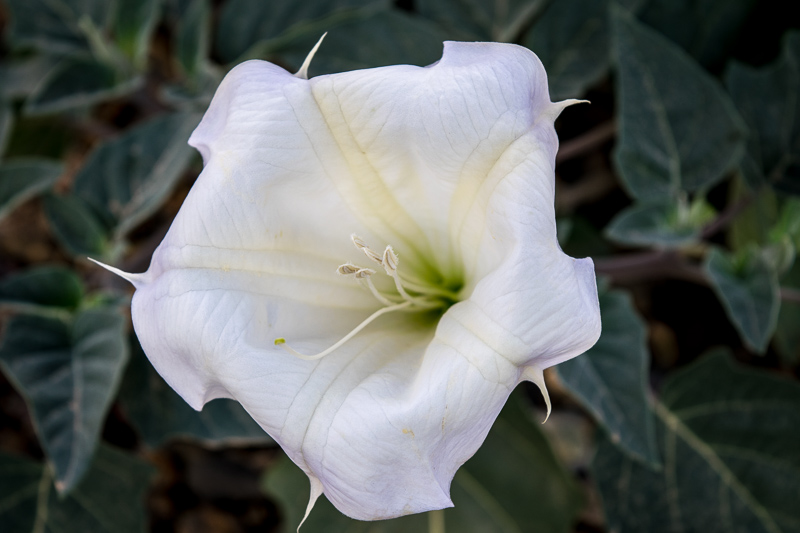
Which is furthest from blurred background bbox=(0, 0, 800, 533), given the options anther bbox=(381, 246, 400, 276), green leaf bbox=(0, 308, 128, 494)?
anther bbox=(381, 246, 400, 276)

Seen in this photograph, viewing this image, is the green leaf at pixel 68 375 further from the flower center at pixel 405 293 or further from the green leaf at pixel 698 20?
the green leaf at pixel 698 20

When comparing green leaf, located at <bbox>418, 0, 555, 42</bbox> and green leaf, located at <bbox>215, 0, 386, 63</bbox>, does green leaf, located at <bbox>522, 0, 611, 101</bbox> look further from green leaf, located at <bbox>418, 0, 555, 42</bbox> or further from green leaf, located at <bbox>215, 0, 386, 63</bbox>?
green leaf, located at <bbox>215, 0, 386, 63</bbox>

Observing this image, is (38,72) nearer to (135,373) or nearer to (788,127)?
(135,373)

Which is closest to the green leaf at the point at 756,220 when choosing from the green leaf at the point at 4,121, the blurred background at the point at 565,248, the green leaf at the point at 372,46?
the blurred background at the point at 565,248

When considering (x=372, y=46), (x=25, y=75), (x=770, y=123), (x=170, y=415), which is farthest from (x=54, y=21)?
(x=770, y=123)

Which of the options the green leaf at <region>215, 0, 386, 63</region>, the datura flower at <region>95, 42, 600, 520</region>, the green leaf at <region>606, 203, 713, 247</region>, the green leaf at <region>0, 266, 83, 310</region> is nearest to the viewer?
the datura flower at <region>95, 42, 600, 520</region>
